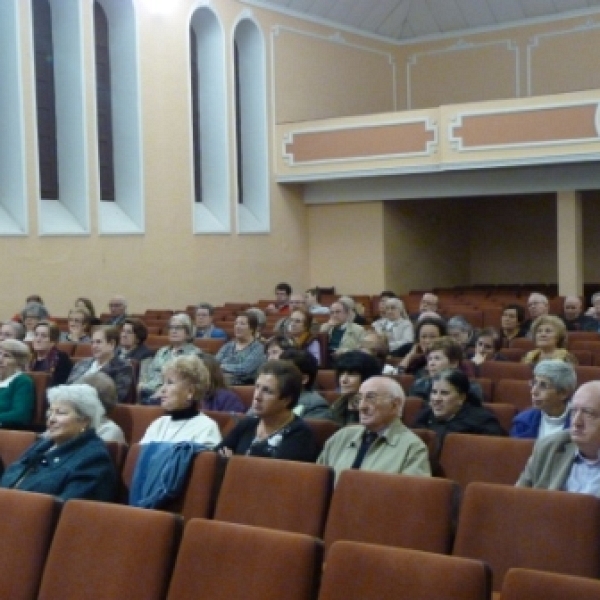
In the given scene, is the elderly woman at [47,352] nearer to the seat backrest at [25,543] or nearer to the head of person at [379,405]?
the head of person at [379,405]

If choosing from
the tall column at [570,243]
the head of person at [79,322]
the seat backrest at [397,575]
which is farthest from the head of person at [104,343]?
the tall column at [570,243]

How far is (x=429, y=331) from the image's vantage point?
561cm

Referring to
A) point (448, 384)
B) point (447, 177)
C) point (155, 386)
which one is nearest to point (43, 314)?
point (155, 386)

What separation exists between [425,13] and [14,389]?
39.5ft

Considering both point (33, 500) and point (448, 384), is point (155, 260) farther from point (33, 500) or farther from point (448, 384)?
point (33, 500)

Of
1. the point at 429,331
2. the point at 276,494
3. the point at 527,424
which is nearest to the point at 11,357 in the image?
the point at 429,331

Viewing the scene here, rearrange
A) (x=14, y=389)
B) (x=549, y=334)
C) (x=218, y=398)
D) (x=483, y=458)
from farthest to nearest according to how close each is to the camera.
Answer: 1. (x=549, y=334)
2. (x=14, y=389)
3. (x=218, y=398)
4. (x=483, y=458)

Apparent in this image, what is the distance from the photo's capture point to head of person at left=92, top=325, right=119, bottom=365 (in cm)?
557

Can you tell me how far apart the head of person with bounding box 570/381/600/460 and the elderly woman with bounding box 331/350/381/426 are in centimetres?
125

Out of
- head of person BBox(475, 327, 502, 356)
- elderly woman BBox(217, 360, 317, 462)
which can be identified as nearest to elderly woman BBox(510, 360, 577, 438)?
elderly woman BBox(217, 360, 317, 462)

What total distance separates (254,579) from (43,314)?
5.74 m

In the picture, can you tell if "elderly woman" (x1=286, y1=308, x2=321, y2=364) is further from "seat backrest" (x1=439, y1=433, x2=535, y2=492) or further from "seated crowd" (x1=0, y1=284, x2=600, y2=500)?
"seat backrest" (x1=439, y1=433, x2=535, y2=492)

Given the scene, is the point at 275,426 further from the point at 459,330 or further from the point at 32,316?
the point at 32,316

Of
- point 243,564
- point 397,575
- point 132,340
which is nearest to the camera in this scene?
point 397,575
